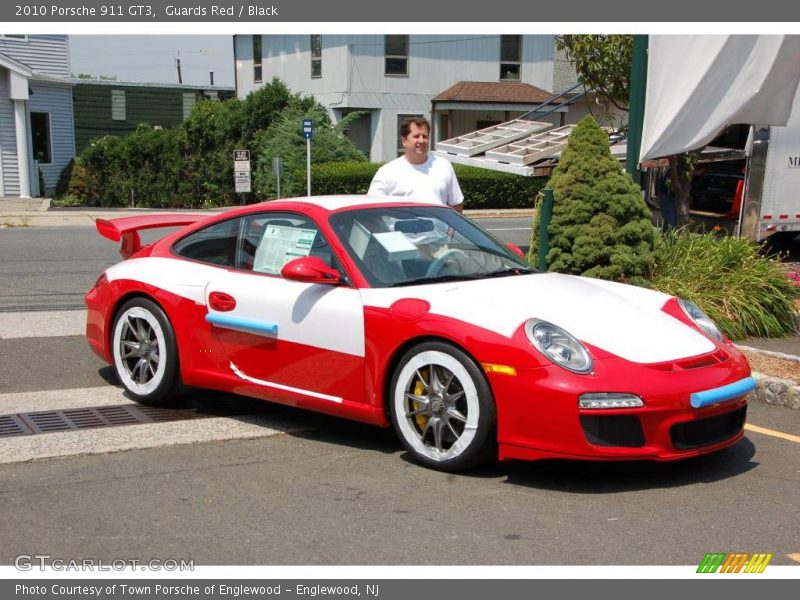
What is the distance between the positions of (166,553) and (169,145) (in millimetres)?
28873

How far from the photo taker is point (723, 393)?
15.8 feet

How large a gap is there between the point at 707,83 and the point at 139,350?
6.79 meters

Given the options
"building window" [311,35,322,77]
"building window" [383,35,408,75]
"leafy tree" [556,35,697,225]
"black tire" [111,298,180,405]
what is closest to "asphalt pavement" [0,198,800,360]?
"black tire" [111,298,180,405]

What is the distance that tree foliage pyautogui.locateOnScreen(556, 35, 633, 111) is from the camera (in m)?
16.8

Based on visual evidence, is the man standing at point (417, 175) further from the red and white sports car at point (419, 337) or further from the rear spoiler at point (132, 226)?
the rear spoiler at point (132, 226)

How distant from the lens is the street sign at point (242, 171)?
89.9 ft

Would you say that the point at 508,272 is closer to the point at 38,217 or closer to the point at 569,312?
the point at 569,312

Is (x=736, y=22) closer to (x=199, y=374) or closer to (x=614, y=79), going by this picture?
(x=199, y=374)

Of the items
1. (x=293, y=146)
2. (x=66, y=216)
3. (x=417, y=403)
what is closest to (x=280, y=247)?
(x=417, y=403)

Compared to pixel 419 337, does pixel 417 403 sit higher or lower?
lower

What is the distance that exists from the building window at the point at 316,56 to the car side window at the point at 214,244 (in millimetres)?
29597

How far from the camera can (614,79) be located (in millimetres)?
17391

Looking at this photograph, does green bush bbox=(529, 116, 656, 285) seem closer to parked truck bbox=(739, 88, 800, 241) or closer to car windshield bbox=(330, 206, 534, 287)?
car windshield bbox=(330, 206, 534, 287)

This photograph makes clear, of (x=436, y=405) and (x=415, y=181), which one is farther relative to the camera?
(x=415, y=181)
